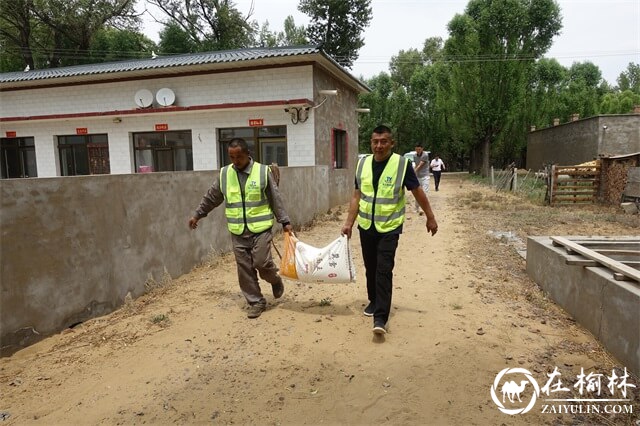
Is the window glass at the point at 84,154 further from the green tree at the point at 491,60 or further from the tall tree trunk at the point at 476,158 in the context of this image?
the tall tree trunk at the point at 476,158

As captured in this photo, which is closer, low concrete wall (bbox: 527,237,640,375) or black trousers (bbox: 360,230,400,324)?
low concrete wall (bbox: 527,237,640,375)

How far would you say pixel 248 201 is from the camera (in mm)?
4121

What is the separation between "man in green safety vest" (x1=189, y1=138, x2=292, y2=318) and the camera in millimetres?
4125

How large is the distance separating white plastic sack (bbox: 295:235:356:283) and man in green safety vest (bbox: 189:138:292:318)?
0.34 meters

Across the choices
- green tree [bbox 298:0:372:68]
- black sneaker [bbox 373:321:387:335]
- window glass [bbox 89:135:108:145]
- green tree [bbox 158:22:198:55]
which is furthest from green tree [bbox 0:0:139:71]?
black sneaker [bbox 373:321:387:335]

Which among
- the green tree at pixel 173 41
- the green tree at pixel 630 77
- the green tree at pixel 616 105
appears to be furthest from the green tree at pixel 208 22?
the green tree at pixel 630 77

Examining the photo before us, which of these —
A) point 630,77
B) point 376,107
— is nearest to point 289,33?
point 376,107

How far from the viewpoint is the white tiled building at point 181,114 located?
12258 mm

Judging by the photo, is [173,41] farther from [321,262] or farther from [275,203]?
[321,262]

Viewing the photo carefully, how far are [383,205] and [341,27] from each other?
33.4 metres

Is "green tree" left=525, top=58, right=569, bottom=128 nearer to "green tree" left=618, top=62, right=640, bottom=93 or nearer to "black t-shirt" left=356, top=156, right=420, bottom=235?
"black t-shirt" left=356, top=156, right=420, bottom=235

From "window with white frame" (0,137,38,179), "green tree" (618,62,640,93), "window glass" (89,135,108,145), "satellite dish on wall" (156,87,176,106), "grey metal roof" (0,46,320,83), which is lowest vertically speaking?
"window with white frame" (0,137,38,179)

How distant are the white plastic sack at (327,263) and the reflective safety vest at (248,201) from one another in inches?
18.8

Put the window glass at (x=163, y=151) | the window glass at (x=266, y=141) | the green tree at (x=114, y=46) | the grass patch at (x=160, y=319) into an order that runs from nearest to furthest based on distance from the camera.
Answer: the grass patch at (x=160, y=319) → the window glass at (x=266, y=141) → the window glass at (x=163, y=151) → the green tree at (x=114, y=46)
